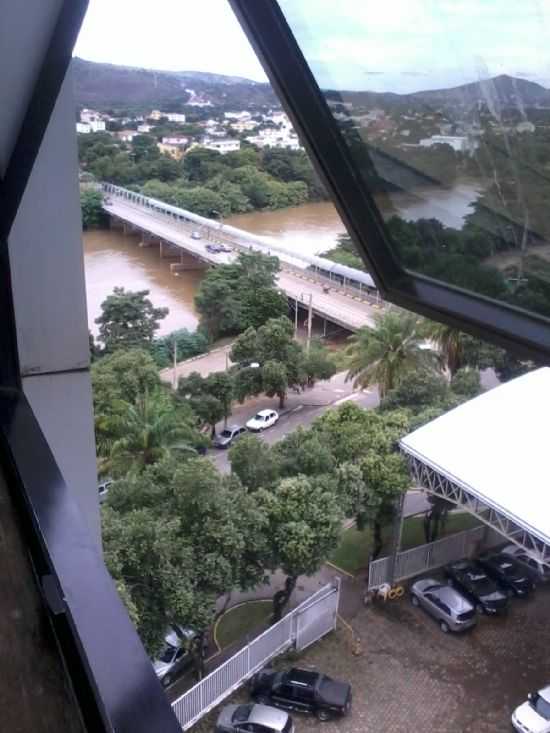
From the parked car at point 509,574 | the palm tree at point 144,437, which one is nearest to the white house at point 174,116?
the palm tree at point 144,437

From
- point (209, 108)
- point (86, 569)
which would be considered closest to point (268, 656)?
point (86, 569)

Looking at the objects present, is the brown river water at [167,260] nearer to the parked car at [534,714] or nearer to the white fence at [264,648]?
the white fence at [264,648]

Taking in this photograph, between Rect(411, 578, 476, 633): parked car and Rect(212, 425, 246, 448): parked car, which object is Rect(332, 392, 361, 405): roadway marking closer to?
Rect(212, 425, 246, 448): parked car

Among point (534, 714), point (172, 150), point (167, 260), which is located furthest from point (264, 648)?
point (172, 150)

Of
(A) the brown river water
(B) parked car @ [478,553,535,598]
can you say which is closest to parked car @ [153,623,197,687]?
(B) parked car @ [478,553,535,598]

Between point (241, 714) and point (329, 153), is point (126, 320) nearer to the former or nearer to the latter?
point (241, 714)

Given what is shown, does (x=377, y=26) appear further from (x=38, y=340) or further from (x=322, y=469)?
(x=322, y=469)
